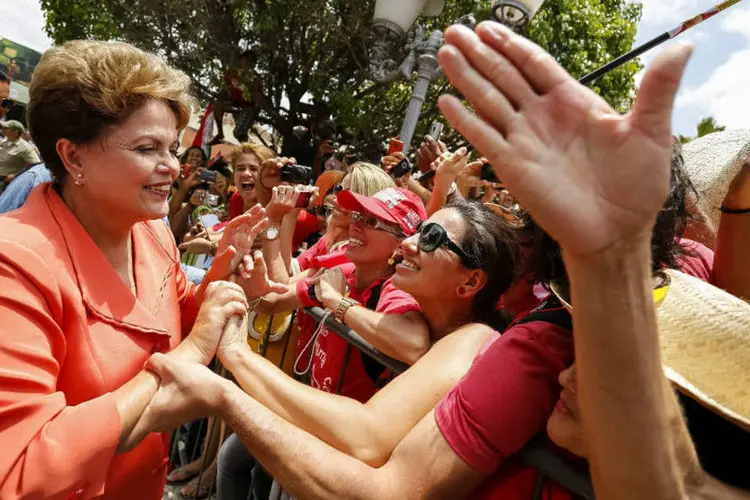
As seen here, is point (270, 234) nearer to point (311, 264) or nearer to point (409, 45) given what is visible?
point (311, 264)

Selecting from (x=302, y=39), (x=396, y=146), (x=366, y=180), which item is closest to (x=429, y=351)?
(x=366, y=180)

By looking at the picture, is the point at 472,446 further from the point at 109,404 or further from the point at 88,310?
the point at 88,310

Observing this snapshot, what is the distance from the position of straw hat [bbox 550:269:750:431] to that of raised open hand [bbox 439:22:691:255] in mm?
304

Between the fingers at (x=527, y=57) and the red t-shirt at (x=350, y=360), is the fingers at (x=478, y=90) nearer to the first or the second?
the fingers at (x=527, y=57)

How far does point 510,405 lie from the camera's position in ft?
4.13

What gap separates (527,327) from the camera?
133 cm

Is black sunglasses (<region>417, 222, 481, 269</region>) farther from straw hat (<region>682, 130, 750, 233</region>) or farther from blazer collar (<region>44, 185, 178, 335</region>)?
blazer collar (<region>44, 185, 178, 335</region>)

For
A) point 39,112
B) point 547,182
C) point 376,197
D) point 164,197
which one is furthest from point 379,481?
point 376,197

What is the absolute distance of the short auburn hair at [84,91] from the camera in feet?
5.18

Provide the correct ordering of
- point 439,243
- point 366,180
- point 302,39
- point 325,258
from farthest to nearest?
point 302,39 < point 366,180 < point 325,258 < point 439,243

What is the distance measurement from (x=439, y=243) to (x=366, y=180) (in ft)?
4.25

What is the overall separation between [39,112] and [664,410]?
6.00 feet

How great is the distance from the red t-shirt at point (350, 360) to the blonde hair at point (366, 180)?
855 mm

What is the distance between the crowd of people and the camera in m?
0.83
